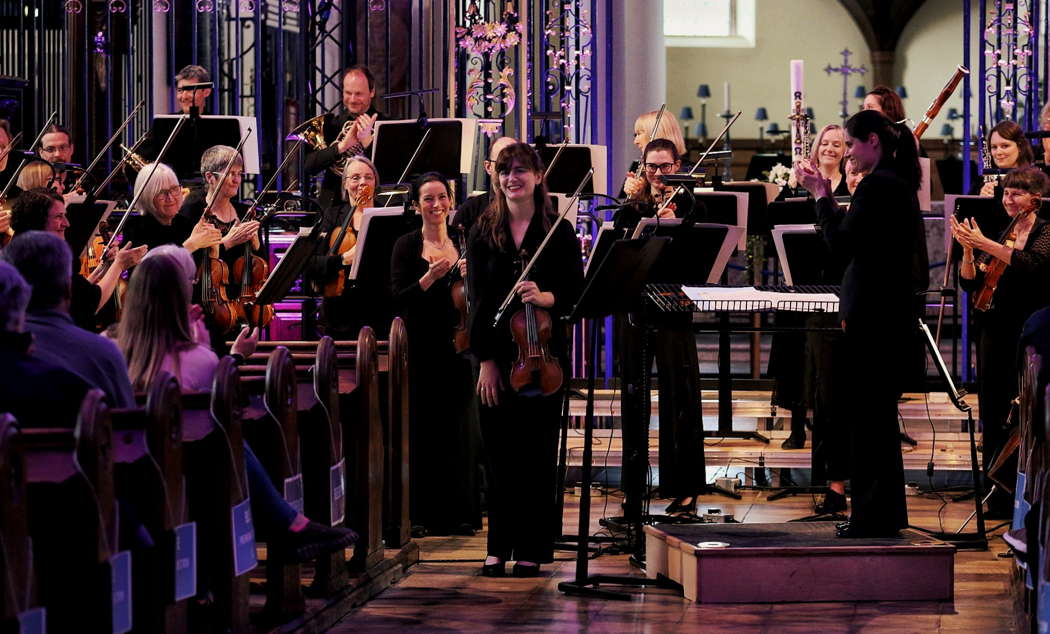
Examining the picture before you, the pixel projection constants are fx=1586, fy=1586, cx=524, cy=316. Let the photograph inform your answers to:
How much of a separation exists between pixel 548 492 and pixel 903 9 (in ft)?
48.6

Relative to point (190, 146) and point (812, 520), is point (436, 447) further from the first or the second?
point (190, 146)

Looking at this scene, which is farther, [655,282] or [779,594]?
[655,282]

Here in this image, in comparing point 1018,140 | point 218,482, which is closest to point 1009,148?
point 1018,140

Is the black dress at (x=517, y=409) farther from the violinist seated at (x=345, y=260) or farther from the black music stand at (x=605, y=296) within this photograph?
the violinist seated at (x=345, y=260)

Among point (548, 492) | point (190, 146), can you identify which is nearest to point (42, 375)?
point (548, 492)

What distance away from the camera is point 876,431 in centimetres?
495

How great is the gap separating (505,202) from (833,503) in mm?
1920

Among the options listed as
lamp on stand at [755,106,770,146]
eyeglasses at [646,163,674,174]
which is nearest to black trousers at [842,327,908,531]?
eyeglasses at [646,163,674,174]

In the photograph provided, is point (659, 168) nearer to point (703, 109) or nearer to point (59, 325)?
point (59, 325)

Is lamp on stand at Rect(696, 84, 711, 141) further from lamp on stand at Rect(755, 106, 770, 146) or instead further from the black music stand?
the black music stand

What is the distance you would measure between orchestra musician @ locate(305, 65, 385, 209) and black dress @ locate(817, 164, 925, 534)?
8.97ft

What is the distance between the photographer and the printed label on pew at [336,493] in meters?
4.44

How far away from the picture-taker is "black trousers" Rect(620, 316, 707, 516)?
5.70 m

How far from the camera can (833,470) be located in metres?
6.06
